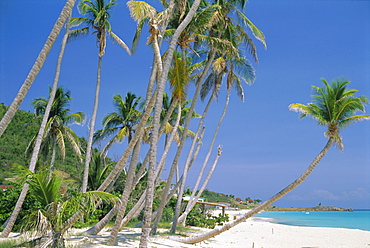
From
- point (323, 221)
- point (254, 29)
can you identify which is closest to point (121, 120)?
point (254, 29)

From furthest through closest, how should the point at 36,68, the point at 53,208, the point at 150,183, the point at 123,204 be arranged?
the point at 123,204
the point at 150,183
the point at 53,208
the point at 36,68

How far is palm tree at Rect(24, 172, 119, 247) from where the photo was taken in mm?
7871

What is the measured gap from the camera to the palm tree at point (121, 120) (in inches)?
872

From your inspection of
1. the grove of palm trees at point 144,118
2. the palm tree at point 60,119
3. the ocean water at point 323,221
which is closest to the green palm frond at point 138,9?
the grove of palm trees at point 144,118

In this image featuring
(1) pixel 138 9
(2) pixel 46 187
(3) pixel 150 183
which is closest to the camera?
(2) pixel 46 187

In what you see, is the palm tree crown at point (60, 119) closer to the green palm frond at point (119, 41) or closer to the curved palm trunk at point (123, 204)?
the green palm frond at point (119, 41)

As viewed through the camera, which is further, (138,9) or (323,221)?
(323,221)

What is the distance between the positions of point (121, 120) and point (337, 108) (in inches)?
556

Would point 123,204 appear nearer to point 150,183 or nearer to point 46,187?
point 150,183

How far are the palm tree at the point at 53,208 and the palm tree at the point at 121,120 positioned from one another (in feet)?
44.4

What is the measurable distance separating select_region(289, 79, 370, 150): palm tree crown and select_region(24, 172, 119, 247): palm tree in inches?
361

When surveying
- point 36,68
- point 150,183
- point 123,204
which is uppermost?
point 36,68

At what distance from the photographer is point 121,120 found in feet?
74.2

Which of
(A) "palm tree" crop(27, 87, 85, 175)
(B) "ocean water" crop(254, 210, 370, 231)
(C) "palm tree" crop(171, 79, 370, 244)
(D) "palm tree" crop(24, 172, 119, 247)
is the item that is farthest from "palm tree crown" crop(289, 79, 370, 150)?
(B) "ocean water" crop(254, 210, 370, 231)
